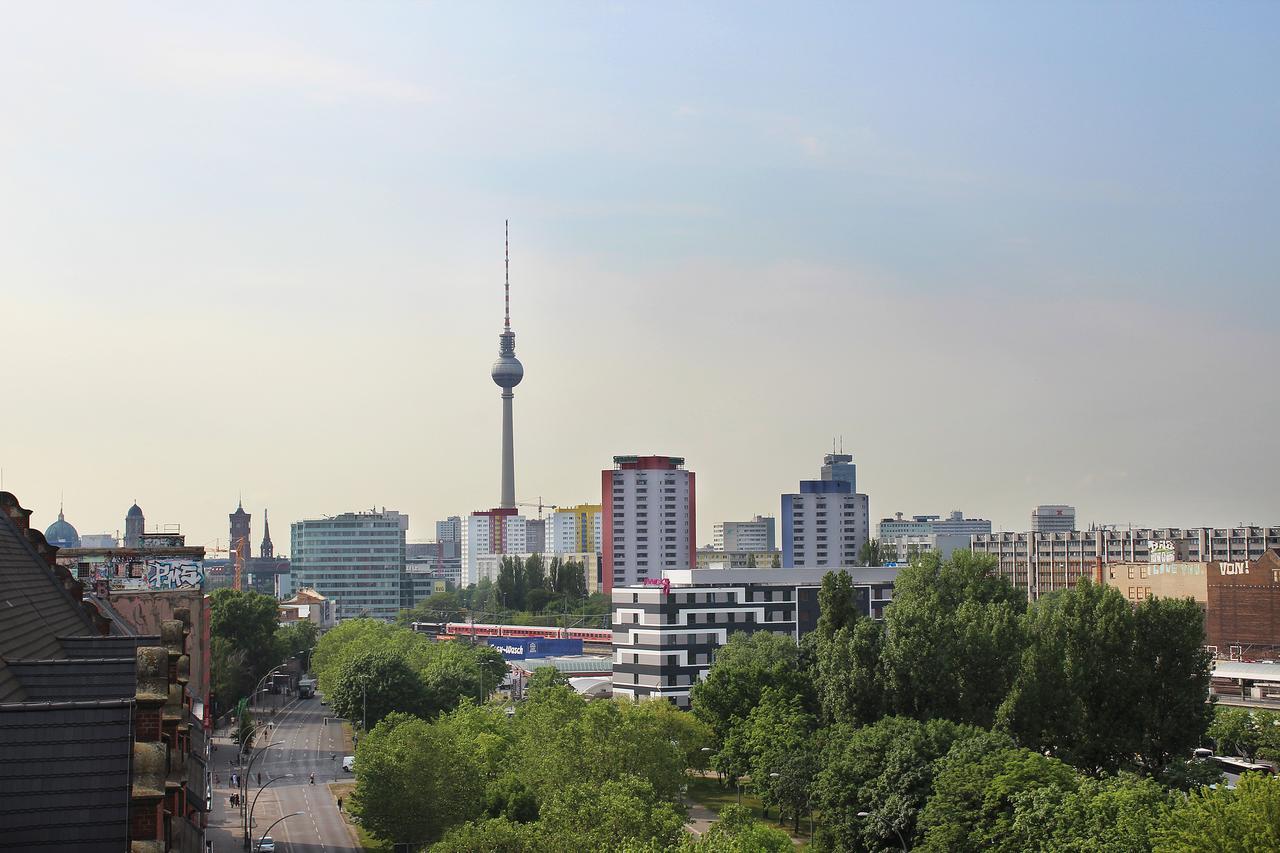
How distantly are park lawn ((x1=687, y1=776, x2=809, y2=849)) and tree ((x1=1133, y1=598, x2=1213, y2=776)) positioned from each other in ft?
73.2

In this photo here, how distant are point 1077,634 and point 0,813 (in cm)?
6455

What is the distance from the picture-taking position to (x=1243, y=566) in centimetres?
17238

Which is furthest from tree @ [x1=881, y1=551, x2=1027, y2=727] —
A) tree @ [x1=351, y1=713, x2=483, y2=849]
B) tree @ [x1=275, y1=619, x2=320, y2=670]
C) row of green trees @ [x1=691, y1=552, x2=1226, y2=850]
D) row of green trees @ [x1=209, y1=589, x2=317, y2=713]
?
tree @ [x1=275, y1=619, x2=320, y2=670]

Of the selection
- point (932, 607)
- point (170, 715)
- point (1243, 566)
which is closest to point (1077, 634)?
point (932, 607)

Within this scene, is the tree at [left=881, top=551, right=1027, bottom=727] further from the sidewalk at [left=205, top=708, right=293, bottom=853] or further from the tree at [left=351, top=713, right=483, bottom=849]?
the sidewalk at [left=205, top=708, right=293, bottom=853]

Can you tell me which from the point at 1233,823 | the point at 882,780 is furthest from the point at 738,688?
the point at 1233,823

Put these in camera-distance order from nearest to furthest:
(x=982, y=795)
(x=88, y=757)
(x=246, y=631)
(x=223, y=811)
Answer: (x=88, y=757) < (x=982, y=795) < (x=223, y=811) < (x=246, y=631)

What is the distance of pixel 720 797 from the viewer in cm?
9238

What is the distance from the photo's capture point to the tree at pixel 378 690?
4528 inches

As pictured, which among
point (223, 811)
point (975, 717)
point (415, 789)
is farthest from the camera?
point (223, 811)

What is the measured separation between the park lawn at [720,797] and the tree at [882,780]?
1842 centimetres

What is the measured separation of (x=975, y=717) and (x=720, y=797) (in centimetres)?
2576

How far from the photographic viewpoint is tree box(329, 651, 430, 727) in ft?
377

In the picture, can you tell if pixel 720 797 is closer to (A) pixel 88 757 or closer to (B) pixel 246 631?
(A) pixel 88 757
